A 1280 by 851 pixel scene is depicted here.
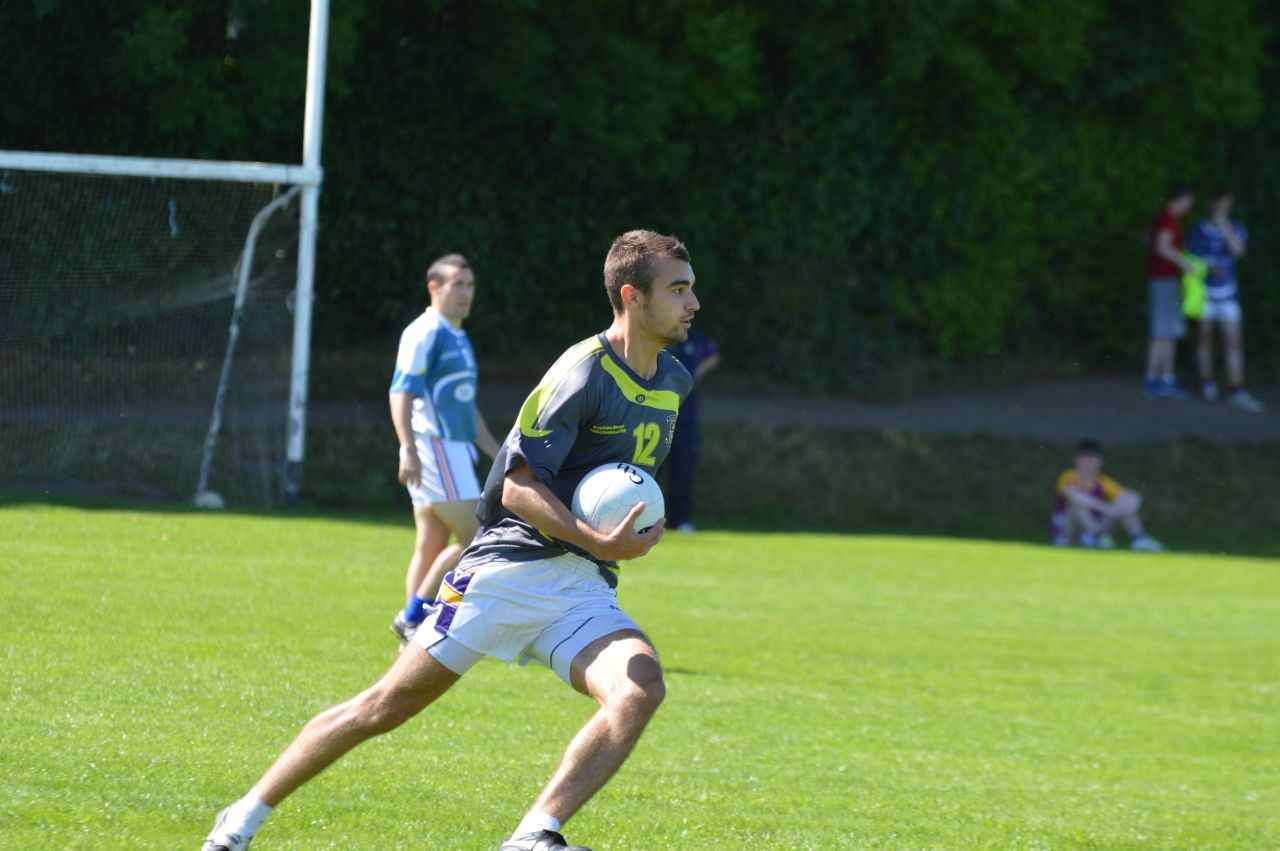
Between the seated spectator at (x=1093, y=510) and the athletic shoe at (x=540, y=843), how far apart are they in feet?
51.0

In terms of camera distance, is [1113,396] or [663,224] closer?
[663,224]

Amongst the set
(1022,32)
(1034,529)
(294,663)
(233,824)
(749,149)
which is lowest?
(1034,529)

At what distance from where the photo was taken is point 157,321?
15719 mm

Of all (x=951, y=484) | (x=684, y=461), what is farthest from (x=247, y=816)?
(x=951, y=484)

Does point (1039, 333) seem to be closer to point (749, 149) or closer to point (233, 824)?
point (749, 149)

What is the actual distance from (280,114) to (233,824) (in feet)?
46.0

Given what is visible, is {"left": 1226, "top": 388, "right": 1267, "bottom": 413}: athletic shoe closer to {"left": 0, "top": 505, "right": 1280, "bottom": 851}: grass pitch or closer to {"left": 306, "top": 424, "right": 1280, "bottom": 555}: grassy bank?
{"left": 306, "top": 424, "right": 1280, "bottom": 555}: grassy bank

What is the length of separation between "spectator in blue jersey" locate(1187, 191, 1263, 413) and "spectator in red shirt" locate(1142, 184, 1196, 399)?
1.01 ft

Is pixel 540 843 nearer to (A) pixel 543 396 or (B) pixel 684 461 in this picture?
(A) pixel 543 396

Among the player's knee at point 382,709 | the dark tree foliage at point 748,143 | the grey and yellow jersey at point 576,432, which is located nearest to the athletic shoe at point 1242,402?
the dark tree foliage at point 748,143

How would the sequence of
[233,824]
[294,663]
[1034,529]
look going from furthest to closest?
1. [1034,529]
2. [294,663]
3. [233,824]

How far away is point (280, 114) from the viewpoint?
18.1 meters

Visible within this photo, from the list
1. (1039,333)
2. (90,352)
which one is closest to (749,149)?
(1039,333)

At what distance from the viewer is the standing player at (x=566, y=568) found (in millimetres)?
5090
